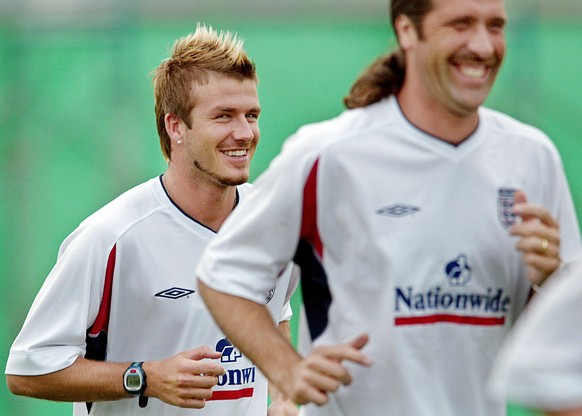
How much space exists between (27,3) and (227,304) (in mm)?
4653

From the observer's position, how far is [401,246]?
8.84 ft

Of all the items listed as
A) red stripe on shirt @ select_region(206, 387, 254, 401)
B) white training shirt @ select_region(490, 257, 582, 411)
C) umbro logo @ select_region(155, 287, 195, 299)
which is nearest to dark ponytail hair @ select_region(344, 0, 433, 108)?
white training shirt @ select_region(490, 257, 582, 411)

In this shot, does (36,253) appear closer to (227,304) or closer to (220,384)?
(220,384)

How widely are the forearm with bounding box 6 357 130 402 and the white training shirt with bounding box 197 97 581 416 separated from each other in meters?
1.03

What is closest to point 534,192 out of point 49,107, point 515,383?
point 515,383

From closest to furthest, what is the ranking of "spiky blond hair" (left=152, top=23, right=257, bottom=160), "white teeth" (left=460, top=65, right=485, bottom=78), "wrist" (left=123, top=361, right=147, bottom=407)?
"white teeth" (left=460, top=65, right=485, bottom=78) → "wrist" (left=123, top=361, right=147, bottom=407) → "spiky blond hair" (left=152, top=23, right=257, bottom=160)

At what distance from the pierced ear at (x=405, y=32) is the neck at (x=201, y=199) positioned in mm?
1357

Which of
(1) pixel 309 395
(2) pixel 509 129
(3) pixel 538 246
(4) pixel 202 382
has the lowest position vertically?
(4) pixel 202 382

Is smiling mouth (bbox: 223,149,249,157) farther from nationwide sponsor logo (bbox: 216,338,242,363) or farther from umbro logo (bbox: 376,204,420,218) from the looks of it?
umbro logo (bbox: 376,204,420,218)

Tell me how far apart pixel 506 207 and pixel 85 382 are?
1.59 metres

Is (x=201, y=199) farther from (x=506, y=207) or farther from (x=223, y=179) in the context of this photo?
(x=506, y=207)

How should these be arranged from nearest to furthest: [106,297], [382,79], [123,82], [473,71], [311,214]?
1. [473,71]
2. [311,214]
3. [382,79]
4. [106,297]
5. [123,82]

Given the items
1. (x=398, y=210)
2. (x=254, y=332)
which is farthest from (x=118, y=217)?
(x=398, y=210)

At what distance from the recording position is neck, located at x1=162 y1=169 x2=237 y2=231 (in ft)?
13.3
